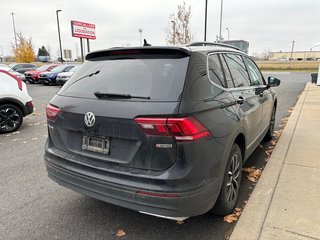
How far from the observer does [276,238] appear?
2.57 meters

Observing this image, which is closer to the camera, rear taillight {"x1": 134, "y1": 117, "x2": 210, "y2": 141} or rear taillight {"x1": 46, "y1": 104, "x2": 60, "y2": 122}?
rear taillight {"x1": 134, "y1": 117, "x2": 210, "y2": 141}

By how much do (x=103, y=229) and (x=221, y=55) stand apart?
227 centimetres

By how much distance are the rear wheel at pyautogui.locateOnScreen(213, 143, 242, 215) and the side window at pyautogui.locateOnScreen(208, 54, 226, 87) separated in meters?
0.70

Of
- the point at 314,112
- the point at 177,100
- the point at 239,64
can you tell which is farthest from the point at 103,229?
the point at 314,112

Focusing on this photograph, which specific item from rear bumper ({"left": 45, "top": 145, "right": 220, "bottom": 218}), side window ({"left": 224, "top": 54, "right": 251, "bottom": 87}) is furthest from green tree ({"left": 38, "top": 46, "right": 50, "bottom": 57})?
rear bumper ({"left": 45, "top": 145, "right": 220, "bottom": 218})

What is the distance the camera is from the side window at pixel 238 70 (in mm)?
3307

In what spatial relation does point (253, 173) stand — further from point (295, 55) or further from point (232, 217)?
point (295, 55)

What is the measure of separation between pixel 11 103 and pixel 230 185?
5.98 metres

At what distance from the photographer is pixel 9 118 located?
6777 mm

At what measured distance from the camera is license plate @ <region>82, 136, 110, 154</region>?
2455 mm

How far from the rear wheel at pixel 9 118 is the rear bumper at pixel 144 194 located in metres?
5.00

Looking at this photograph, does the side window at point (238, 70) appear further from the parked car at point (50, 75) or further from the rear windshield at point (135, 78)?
the parked car at point (50, 75)

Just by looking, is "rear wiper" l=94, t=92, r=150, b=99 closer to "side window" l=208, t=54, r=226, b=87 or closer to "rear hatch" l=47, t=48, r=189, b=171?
"rear hatch" l=47, t=48, r=189, b=171

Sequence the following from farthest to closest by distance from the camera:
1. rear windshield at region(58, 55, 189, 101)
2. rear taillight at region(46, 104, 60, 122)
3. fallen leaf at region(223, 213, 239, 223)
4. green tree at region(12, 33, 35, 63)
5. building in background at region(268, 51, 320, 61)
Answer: building in background at region(268, 51, 320, 61)
green tree at region(12, 33, 35, 63)
fallen leaf at region(223, 213, 239, 223)
rear taillight at region(46, 104, 60, 122)
rear windshield at region(58, 55, 189, 101)
